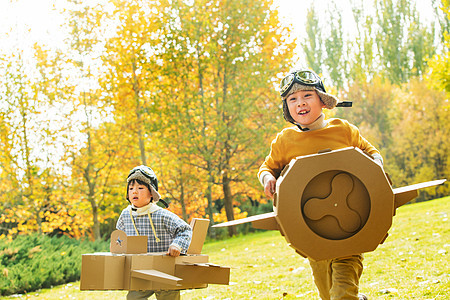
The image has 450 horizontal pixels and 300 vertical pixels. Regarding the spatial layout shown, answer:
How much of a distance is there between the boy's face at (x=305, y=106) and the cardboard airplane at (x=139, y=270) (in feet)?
3.62

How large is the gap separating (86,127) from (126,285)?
1344 cm

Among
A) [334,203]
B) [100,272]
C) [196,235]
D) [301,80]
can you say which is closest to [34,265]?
[196,235]

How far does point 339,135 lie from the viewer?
2828 mm

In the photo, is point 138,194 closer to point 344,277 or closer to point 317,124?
point 317,124

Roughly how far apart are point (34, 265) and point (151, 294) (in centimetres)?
676

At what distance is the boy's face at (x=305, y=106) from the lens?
9.23 ft

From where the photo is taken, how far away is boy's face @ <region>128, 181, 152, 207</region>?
146 inches

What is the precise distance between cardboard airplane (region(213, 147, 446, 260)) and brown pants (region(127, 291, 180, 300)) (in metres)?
1.35

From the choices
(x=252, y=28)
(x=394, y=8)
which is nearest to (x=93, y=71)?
(x=252, y=28)

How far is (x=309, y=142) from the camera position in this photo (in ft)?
9.25

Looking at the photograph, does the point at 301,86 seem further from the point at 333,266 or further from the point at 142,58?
the point at 142,58

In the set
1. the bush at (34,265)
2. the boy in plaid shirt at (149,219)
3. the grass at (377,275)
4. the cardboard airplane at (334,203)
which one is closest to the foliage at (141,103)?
the bush at (34,265)

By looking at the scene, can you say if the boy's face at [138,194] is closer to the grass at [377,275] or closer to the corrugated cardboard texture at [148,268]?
the corrugated cardboard texture at [148,268]

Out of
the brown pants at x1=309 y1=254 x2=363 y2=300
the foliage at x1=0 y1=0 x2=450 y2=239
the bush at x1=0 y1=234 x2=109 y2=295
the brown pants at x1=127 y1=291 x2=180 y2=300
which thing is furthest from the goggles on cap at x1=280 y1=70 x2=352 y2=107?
the foliage at x1=0 y1=0 x2=450 y2=239
